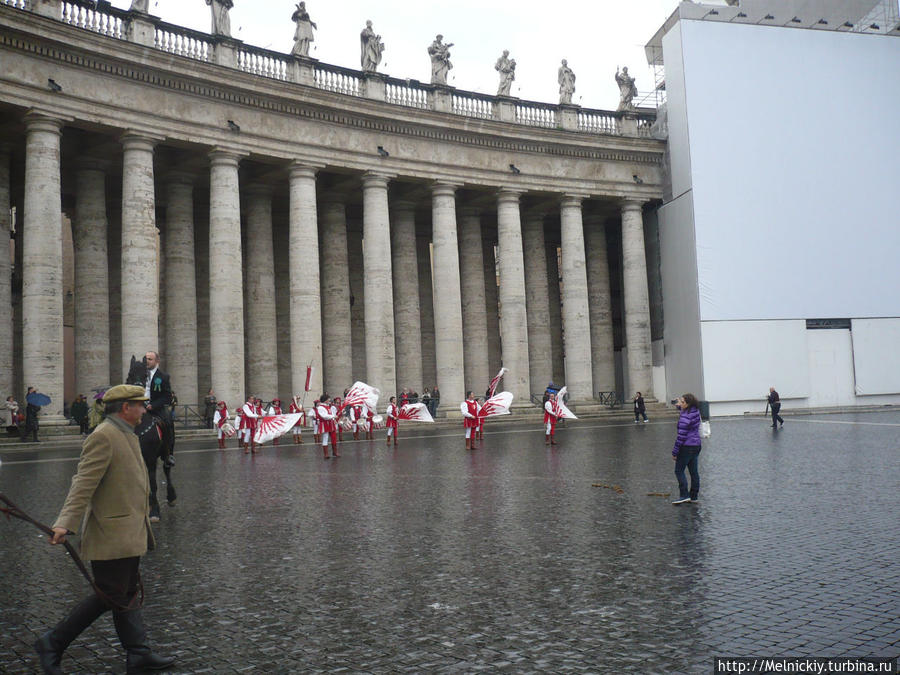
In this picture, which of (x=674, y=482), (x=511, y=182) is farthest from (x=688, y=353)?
(x=674, y=482)

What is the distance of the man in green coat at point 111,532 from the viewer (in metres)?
4.48

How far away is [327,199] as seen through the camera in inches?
1401

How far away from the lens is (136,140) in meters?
26.3

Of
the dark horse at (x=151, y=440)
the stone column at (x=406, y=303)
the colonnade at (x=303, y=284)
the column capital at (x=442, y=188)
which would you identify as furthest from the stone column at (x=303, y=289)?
the dark horse at (x=151, y=440)

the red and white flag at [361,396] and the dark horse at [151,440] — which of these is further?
the red and white flag at [361,396]

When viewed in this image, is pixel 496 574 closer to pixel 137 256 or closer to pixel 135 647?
pixel 135 647

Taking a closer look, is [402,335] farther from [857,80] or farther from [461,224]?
[857,80]

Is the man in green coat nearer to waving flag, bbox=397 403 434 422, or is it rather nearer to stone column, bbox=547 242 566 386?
waving flag, bbox=397 403 434 422

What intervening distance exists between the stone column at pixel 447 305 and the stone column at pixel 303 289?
5.75 m

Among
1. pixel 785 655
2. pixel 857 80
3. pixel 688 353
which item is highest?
pixel 857 80

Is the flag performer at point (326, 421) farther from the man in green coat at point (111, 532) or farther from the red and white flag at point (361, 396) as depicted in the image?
the man in green coat at point (111, 532)

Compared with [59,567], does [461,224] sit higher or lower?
higher

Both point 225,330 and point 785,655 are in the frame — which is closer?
point 785,655

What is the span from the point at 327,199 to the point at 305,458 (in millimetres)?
19044
